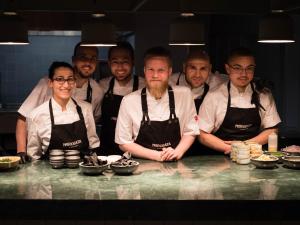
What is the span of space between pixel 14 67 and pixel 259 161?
5.47 meters

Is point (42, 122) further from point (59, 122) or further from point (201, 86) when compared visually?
point (201, 86)

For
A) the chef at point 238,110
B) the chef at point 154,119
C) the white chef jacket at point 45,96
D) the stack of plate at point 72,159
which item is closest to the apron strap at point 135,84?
the white chef jacket at point 45,96

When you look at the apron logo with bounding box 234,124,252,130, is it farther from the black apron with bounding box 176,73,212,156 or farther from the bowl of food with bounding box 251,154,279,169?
the bowl of food with bounding box 251,154,279,169

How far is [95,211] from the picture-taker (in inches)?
102

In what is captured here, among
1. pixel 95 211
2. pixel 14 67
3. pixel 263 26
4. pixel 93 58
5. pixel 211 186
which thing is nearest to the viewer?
pixel 95 211

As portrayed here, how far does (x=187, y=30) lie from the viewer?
3264 millimetres

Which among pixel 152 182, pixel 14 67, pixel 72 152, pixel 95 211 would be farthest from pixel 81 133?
pixel 14 67

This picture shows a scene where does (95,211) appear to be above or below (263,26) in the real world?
below

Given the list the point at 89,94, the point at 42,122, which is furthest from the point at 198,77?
the point at 42,122

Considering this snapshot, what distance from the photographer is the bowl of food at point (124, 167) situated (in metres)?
3.09

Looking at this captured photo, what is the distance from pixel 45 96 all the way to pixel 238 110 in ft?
5.06

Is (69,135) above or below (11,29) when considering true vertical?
below

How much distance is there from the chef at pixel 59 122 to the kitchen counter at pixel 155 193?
42 cm

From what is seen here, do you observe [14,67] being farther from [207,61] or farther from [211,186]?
[211,186]
